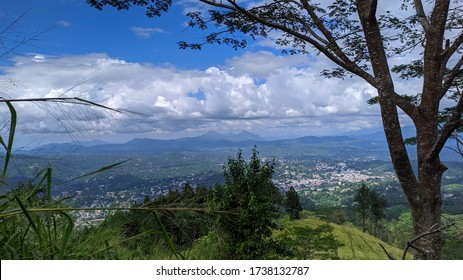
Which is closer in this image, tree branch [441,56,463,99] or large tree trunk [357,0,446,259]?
large tree trunk [357,0,446,259]

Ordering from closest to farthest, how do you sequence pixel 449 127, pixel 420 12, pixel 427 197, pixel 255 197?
pixel 449 127 < pixel 427 197 < pixel 420 12 < pixel 255 197

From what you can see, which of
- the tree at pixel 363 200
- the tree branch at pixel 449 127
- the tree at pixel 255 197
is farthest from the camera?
the tree at pixel 363 200

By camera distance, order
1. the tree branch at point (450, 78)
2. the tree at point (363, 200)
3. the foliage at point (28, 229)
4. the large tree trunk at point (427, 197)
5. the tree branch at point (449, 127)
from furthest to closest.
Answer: the tree at point (363, 200)
the tree branch at point (450, 78)
the large tree trunk at point (427, 197)
the tree branch at point (449, 127)
the foliage at point (28, 229)

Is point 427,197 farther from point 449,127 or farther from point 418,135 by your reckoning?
point 449,127

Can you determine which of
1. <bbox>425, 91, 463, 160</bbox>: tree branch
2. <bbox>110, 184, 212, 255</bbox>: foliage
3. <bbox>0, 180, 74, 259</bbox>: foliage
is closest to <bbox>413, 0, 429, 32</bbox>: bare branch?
<bbox>425, 91, 463, 160</bbox>: tree branch

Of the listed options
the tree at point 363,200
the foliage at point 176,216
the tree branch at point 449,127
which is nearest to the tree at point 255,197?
the tree branch at point 449,127

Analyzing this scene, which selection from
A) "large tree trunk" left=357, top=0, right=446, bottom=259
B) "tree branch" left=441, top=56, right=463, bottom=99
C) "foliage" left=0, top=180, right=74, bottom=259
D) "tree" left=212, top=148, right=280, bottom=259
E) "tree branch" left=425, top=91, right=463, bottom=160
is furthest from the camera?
"tree" left=212, top=148, right=280, bottom=259

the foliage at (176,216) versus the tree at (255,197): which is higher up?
the foliage at (176,216)

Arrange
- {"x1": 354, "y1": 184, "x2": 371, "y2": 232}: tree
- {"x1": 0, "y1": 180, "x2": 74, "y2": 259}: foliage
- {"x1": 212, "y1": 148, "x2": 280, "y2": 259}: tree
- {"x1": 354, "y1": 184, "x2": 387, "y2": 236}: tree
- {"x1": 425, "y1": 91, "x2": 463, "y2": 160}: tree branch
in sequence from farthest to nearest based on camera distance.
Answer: {"x1": 354, "y1": 184, "x2": 387, "y2": 236}: tree
{"x1": 354, "y1": 184, "x2": 371, "y2": 232}: tree
{"x1": 212, "y1": 148, "x2": 280, "y2": 259}: tree
{"x1": 425, "y1": 91, "x2": 463, "y2": 160}: tree branch
{"x1": 0, "y1": 180, "x2": 74, "y2": 259}: foliage

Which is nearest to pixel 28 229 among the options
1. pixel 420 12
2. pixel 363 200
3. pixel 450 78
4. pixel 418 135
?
pixel 418 135

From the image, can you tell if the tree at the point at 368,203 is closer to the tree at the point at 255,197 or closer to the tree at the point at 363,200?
the tree at the point at 363,200

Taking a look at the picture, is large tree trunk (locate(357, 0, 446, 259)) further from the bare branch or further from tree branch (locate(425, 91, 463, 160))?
the bare branch

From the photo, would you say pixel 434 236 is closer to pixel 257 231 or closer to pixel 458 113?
pixel 458 113
